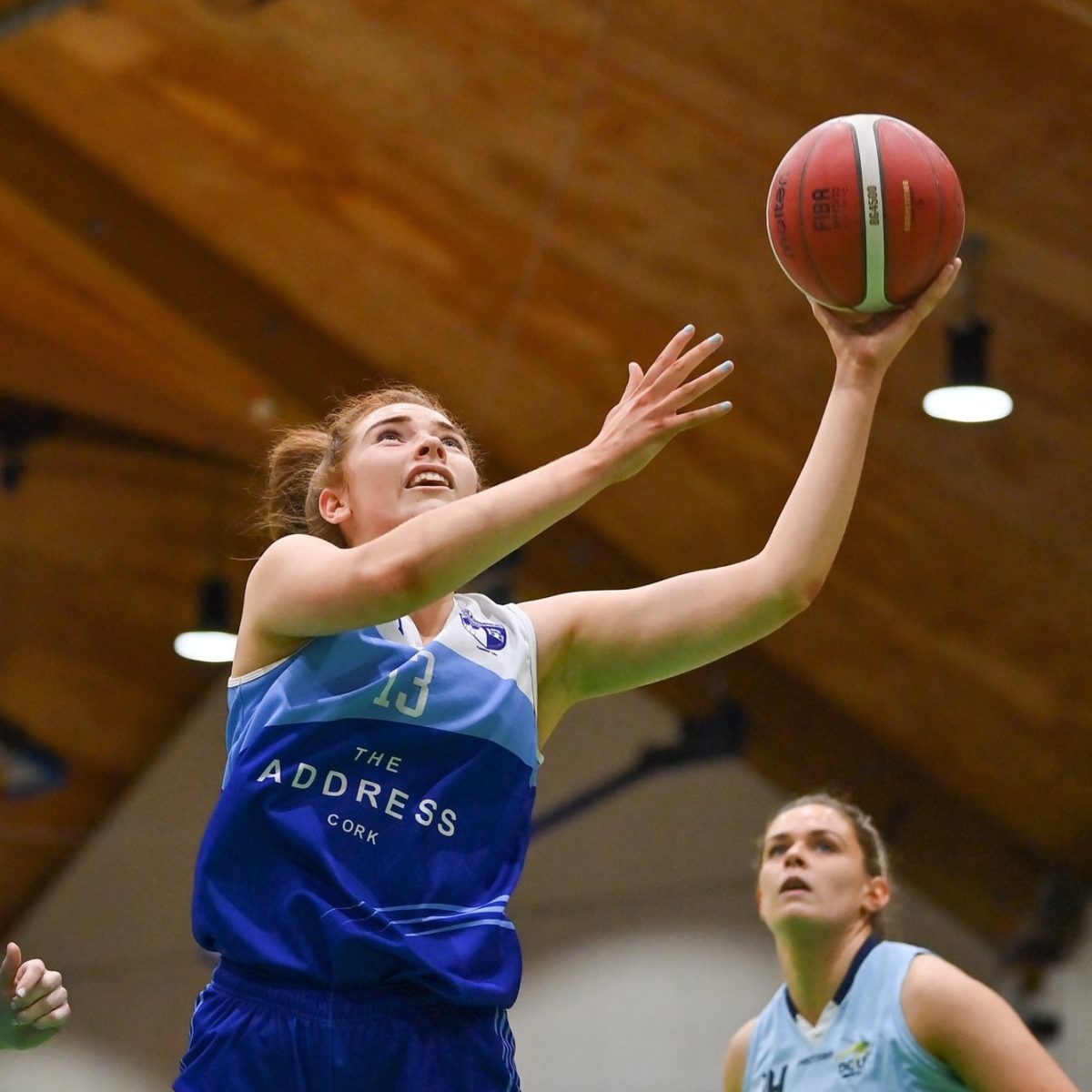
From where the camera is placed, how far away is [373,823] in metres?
2.15

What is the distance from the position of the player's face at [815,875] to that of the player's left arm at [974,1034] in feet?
0.98

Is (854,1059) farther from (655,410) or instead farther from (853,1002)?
(655,410)

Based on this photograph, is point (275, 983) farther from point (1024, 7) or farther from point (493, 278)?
point (493, 278)

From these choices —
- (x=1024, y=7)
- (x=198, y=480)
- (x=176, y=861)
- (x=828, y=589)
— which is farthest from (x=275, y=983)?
(x=176, y=861)

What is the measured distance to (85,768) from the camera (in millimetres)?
13211

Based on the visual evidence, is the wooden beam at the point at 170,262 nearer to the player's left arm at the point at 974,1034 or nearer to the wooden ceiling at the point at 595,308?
the wooden ceiling at the point at 595,308

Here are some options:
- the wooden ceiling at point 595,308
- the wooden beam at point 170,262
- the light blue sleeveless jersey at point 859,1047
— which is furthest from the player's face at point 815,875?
the wooden beam at point 170,262

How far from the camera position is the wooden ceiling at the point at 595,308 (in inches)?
269

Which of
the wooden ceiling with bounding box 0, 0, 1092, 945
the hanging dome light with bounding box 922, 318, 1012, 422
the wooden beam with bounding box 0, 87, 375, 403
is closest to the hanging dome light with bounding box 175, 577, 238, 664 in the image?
the wooden ceiling with bounding box 0, 0, 1092, 945

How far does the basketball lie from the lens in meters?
2.56

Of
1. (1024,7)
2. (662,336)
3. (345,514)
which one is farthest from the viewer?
(662,336)

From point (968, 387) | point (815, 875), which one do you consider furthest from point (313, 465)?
point (968, 387)

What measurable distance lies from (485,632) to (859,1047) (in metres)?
1.85

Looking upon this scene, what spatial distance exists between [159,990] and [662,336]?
7.27 metres
